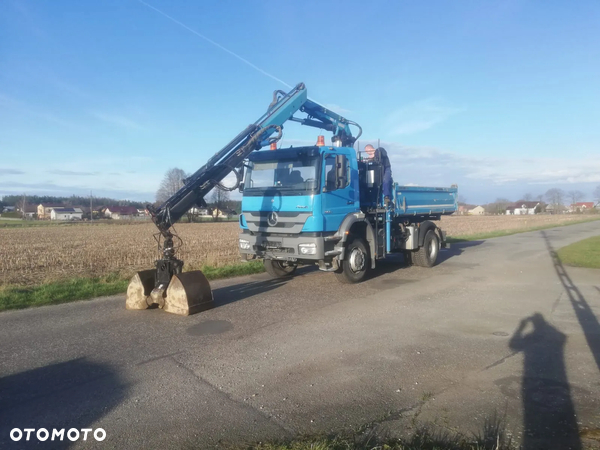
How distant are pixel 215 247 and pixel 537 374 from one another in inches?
632

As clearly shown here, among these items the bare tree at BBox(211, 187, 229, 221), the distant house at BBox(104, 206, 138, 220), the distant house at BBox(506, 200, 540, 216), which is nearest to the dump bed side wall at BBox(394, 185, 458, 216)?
the bare tree at BBox(211, 187, 229, 221)

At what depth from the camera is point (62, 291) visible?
9.59 metres

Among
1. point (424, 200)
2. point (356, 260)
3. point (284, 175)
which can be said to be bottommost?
point (356, 260)

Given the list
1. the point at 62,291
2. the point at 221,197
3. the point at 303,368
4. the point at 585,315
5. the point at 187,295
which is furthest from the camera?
the point at 221,197

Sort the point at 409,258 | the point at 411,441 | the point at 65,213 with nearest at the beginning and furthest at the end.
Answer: the point at 411,441 < the point at 409,258 < the point at 65,213

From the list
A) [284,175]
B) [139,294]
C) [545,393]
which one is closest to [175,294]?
[139,294]

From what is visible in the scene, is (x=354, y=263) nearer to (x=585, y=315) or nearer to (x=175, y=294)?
(x=175, y=294)

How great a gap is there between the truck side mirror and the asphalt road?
2437mm

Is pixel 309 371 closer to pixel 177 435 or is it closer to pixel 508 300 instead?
pixel 177 435

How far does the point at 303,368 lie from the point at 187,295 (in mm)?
3127

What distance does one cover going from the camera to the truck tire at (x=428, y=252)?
13.7 m

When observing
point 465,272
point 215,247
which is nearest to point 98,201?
point 215,247

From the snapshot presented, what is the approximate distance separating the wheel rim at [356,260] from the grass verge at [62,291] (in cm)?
346

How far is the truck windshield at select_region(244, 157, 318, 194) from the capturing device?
9.65m
